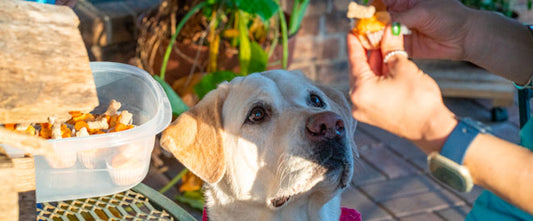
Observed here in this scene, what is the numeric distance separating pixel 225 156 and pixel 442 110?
0.85m

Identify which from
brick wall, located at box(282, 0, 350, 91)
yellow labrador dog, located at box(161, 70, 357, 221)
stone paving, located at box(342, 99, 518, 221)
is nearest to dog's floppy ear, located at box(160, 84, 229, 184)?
yellow labrador dog, located at box(161, 70, 357, 221)

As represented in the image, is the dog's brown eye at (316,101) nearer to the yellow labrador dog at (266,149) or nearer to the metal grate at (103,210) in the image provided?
the yellow labrador dog at (266,149)

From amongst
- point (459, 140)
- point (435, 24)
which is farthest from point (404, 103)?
point (435, 24)

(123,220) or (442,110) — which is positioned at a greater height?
(442,110)

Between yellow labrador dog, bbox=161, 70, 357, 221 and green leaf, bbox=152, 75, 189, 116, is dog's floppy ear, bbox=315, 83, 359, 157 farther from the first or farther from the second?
green leaf, bbox=152, 75, 189, 116

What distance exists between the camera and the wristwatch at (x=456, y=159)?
1.52 metres

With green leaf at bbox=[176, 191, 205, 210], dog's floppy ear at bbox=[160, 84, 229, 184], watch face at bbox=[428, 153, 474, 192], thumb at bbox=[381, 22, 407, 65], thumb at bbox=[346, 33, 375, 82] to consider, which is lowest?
green leaf at bbox=[176, 191, 205, 210]

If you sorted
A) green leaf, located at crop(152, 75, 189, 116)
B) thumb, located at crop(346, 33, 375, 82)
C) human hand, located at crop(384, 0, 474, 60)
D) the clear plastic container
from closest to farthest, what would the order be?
the clear plastic container
thumb, located at crop(346, 33, 375, 82)
human hand, located at crop(384, 0, 474, 60)
green leaf, located at crop(152, 75, 189, 116)

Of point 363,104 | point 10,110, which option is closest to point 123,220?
point 363,104

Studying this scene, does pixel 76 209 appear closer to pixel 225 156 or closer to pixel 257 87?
pixel 225 156

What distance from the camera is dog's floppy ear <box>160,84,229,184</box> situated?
6.93 ft

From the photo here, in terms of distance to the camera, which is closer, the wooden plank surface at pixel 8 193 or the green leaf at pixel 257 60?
the wooden plank surface at pixel 8 193

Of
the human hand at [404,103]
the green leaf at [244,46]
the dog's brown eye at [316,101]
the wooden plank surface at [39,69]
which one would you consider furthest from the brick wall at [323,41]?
the wooden plank surface at [39,69]

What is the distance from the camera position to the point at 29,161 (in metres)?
1.13
